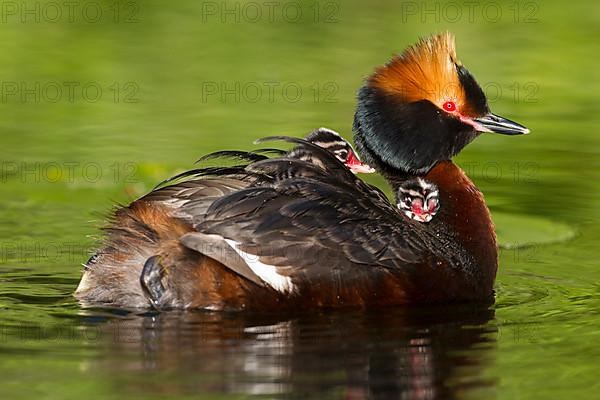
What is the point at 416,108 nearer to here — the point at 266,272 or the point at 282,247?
the point at 282,247

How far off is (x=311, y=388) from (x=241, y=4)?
1207 cm

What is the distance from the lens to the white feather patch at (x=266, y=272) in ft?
25.9

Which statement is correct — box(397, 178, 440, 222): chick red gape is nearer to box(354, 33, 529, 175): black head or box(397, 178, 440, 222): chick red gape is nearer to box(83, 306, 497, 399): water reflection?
box(354, 33, 529, 175): black head

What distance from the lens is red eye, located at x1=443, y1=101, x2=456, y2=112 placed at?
362 inches

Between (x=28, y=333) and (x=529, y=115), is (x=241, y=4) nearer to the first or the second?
(x=529, y=115)

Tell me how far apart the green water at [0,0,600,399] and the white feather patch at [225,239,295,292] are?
7.6 inches

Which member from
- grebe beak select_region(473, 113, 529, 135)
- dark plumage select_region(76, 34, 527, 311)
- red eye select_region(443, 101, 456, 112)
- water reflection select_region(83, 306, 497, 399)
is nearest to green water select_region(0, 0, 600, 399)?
water reflection select_region(83, 306, 497, 399)

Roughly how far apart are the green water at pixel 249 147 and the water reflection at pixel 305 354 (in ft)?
0.05

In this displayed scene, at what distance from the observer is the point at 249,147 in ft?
40.0

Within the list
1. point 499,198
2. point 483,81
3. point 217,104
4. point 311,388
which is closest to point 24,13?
point 217,104

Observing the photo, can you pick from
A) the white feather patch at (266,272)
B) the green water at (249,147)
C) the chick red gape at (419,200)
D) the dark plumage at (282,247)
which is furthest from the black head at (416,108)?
the white feather patch at (266,272)

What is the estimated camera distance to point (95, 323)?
305 inches

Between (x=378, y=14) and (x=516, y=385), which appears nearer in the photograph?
(x=516, y=385)

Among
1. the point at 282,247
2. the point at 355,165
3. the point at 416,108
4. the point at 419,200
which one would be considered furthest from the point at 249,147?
the point at 282,247
